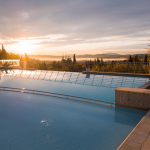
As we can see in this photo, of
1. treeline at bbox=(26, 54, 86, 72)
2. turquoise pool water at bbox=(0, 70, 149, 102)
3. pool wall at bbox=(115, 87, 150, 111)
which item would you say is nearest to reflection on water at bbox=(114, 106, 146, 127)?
pool wall at bbox=(115, 87, 150, 111)

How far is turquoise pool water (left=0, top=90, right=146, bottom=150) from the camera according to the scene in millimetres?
3320

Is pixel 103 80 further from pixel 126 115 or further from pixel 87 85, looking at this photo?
pixel 126 115

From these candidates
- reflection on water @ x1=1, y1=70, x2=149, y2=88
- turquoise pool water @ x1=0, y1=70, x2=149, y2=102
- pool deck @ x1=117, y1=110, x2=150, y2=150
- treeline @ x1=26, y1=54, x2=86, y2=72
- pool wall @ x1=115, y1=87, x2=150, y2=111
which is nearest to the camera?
pool deck @ x1=117, y1=110, x2=150, y2=150

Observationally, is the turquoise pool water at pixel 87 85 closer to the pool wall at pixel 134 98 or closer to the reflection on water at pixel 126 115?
the pool wall at pixel 134 98

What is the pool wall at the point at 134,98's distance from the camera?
16.3 ft

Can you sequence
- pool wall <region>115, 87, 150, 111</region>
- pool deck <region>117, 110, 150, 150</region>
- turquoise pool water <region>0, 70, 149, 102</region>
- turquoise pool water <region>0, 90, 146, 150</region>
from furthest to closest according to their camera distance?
turquoise pool water <region>0, 70, 149, 102</region>
pool wall <region>115, 87, 150, 111</region>
turquoise pool water <region>0, 90, 146, 150</region>
pool deck <region>117, 110, 150, 150</region>

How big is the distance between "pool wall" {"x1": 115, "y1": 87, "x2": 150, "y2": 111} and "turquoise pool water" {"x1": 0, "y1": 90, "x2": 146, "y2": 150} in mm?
243

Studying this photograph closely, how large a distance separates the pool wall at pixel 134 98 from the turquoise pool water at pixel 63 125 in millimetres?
243

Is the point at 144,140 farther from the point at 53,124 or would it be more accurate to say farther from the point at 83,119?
the point at 53,124

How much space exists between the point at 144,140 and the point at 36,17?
13.1 metres

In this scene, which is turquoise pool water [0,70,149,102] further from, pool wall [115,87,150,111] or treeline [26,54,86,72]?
treeline [26,54,86,72]

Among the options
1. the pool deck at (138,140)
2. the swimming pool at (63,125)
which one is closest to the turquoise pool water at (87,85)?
the swimming pool at (63,125)

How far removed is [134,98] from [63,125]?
9.58 feet

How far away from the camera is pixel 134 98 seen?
17.0ft
